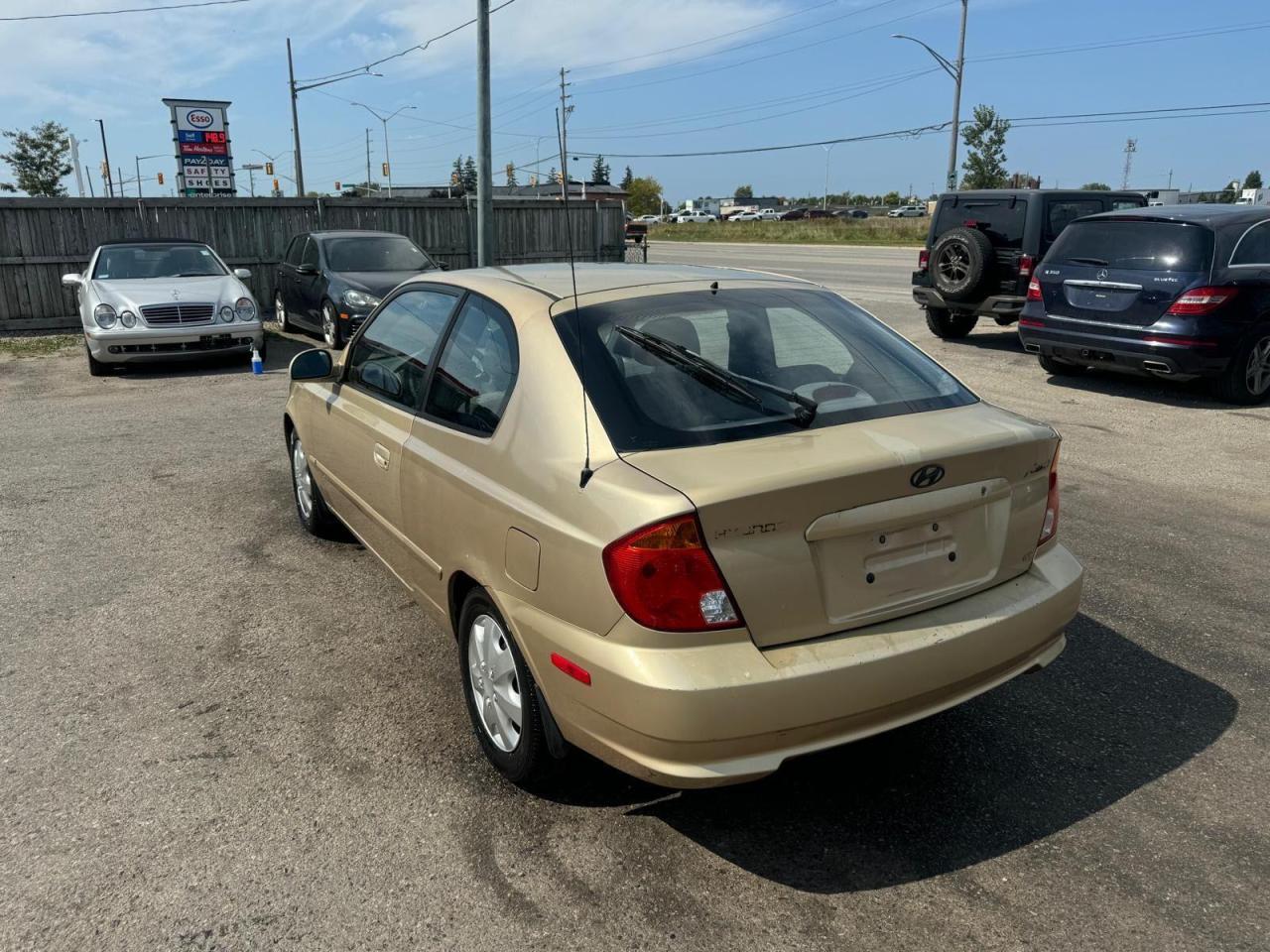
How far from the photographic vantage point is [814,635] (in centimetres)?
264

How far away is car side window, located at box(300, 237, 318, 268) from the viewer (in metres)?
13.6

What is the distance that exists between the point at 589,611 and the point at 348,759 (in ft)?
4.33

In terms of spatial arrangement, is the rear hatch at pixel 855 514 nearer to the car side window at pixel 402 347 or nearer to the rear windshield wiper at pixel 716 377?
the rear windshield wiper at pixel 716 377

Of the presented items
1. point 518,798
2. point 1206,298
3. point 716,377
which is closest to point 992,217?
point 1206,298

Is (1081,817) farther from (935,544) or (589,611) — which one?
(589,611)

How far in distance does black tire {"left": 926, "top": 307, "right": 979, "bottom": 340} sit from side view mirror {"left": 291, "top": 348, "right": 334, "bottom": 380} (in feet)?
34.7

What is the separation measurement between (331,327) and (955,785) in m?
11.2

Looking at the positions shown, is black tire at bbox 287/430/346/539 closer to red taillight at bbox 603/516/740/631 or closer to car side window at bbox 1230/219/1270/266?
red taillight at bbox 603/516/740/631

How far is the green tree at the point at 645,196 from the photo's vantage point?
123681 millimetres

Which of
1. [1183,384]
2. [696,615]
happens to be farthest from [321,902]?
[1183,384]

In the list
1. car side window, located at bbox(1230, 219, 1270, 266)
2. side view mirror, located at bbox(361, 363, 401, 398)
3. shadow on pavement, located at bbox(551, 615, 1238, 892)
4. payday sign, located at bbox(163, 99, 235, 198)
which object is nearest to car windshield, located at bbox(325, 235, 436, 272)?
side view mirror, located at bbox(361, 363, 401, 398)

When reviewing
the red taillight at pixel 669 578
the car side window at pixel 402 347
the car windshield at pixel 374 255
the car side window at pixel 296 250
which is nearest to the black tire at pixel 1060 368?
the car windshield at pixel 374 255

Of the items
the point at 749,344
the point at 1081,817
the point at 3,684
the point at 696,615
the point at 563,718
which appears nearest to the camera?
the point at 696,615

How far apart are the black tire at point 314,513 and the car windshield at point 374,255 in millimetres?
8189
